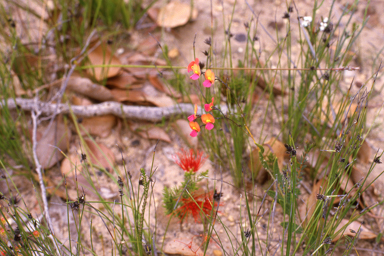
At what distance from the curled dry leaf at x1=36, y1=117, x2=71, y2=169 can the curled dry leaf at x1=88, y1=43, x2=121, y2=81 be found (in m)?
0.36

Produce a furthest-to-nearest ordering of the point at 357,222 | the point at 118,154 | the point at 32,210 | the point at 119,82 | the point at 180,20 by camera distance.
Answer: the point at 180,20 → the point at 119,82 → the point at 118,154 → the point at 32,210 → the point at 357,222

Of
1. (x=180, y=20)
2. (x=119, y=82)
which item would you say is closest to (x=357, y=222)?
(x=119, y=82)

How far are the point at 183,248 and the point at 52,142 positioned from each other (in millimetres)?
931

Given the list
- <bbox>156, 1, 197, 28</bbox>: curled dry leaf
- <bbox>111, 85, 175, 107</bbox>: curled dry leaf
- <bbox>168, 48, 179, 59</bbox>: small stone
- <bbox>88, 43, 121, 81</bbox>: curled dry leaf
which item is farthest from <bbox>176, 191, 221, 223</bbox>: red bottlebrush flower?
<bbox>156, 1, 197, 28</bbox>: curled dry leaf

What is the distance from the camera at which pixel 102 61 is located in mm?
2037

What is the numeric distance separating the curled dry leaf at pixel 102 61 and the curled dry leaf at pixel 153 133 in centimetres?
40

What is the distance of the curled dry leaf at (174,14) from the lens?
7.34 feet

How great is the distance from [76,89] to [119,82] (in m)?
0.27

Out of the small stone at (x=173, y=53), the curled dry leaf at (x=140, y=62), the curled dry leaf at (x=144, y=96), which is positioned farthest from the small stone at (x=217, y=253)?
the small stone at (x=173, y=53)

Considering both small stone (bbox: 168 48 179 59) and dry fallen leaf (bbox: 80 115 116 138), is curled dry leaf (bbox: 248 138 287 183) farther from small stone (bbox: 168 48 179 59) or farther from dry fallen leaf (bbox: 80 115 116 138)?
small stone (bbox: 168 48 179 59)

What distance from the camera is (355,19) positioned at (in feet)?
7.72

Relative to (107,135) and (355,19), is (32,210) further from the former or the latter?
(355,19)

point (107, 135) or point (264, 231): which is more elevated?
point (107, 135)

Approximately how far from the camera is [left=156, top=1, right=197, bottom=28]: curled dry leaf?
2.24m
